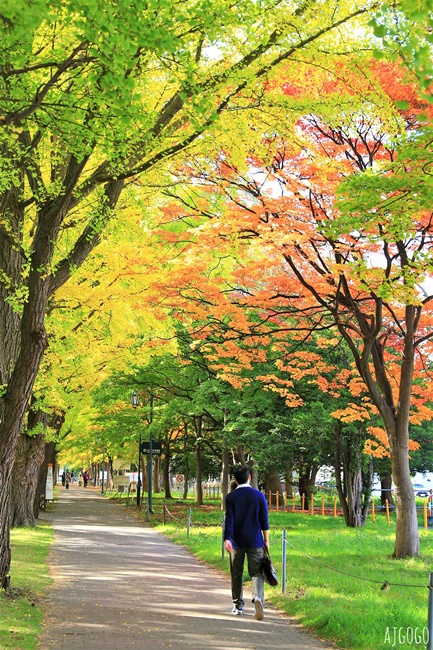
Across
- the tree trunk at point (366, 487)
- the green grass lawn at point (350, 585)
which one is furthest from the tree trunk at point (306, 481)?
the green grass lawn at point (350, 585)

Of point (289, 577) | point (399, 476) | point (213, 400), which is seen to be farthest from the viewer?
point (213, 400)

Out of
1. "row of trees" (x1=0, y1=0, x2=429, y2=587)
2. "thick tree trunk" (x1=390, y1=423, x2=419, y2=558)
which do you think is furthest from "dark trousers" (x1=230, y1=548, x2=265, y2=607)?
"thick tree trunk" (x1=390, y1=423, x2=419, y2=558)

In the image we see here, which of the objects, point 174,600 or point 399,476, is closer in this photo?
point 174,600

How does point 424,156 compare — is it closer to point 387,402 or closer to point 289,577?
point 289,577

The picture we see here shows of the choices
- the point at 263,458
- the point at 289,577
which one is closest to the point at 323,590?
the point at 289,577

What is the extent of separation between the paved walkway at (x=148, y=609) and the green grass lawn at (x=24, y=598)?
17 cm

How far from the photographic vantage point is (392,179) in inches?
377

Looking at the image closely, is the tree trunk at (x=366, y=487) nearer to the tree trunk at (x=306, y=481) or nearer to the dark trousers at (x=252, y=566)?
the tree trunk at (x=306, y=481)

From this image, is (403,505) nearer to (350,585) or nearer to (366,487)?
(350,585)

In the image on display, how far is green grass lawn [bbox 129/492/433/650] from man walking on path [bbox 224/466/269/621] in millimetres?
922

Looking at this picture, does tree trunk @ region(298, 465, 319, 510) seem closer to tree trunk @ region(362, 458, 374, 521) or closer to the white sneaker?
tree trunk @ region(362, 458, 374, 521)

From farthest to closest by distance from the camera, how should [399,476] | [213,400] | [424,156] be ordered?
[213,400] → [399,476] → [424,156]

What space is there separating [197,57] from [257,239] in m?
5.71

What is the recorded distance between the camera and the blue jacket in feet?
28.5
